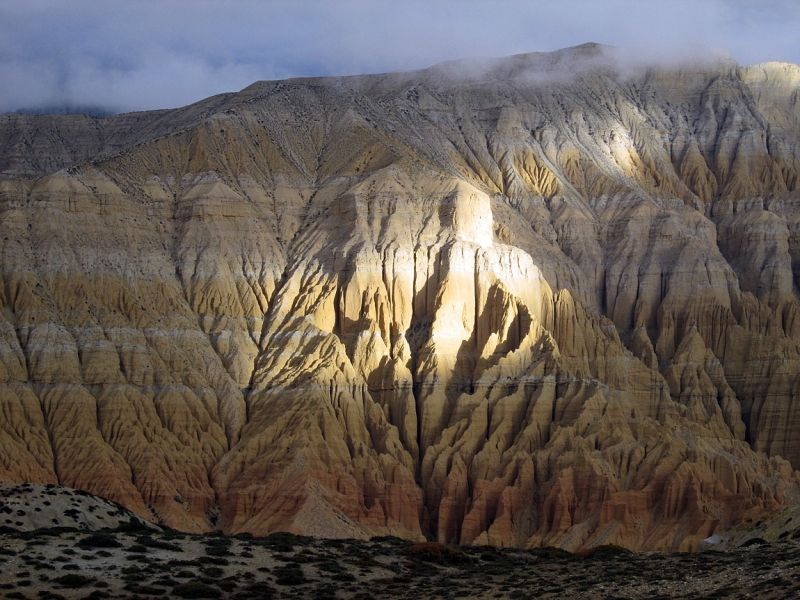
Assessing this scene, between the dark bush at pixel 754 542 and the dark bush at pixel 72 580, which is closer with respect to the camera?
the dark bush at pixel 72 580

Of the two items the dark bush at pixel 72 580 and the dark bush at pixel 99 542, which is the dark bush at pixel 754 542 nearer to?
the dark bush at pixel 99 542

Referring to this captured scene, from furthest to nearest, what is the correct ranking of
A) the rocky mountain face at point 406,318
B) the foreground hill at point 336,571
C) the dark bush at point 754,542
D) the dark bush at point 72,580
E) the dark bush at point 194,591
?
the rocky mountain face at point 406,318 → the dark bush at point 754,542 → the dark bush at point 194,591 → the dark bush at point 72,580 → the foreground hill at point 336,571

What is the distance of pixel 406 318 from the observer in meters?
142

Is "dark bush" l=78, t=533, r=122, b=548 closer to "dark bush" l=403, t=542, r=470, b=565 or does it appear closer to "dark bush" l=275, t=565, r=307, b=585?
"dark bush" l=275, t=565, r=307, b=585

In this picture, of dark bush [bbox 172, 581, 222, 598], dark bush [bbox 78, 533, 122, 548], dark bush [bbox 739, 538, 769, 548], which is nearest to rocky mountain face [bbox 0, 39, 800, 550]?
dark bush [bbox 739, 538, 769, 548]

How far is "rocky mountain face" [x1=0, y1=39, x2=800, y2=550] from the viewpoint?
4855 inches

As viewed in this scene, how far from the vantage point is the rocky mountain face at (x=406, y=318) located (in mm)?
123312

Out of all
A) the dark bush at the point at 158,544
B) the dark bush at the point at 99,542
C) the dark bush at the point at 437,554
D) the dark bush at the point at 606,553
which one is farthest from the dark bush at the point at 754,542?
the dark bush at the point at 99,542

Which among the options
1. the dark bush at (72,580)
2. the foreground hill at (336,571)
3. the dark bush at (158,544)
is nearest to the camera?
the foreground hill at (336,571)

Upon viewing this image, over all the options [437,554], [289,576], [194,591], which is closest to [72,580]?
[194,591]

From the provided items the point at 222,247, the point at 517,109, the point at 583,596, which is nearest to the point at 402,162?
the point at 222,247

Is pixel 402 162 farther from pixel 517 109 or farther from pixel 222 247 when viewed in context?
pixel 517 109

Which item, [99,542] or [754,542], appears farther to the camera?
[754,542]

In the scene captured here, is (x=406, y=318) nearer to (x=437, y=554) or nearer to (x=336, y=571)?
(x=437, y=554)
